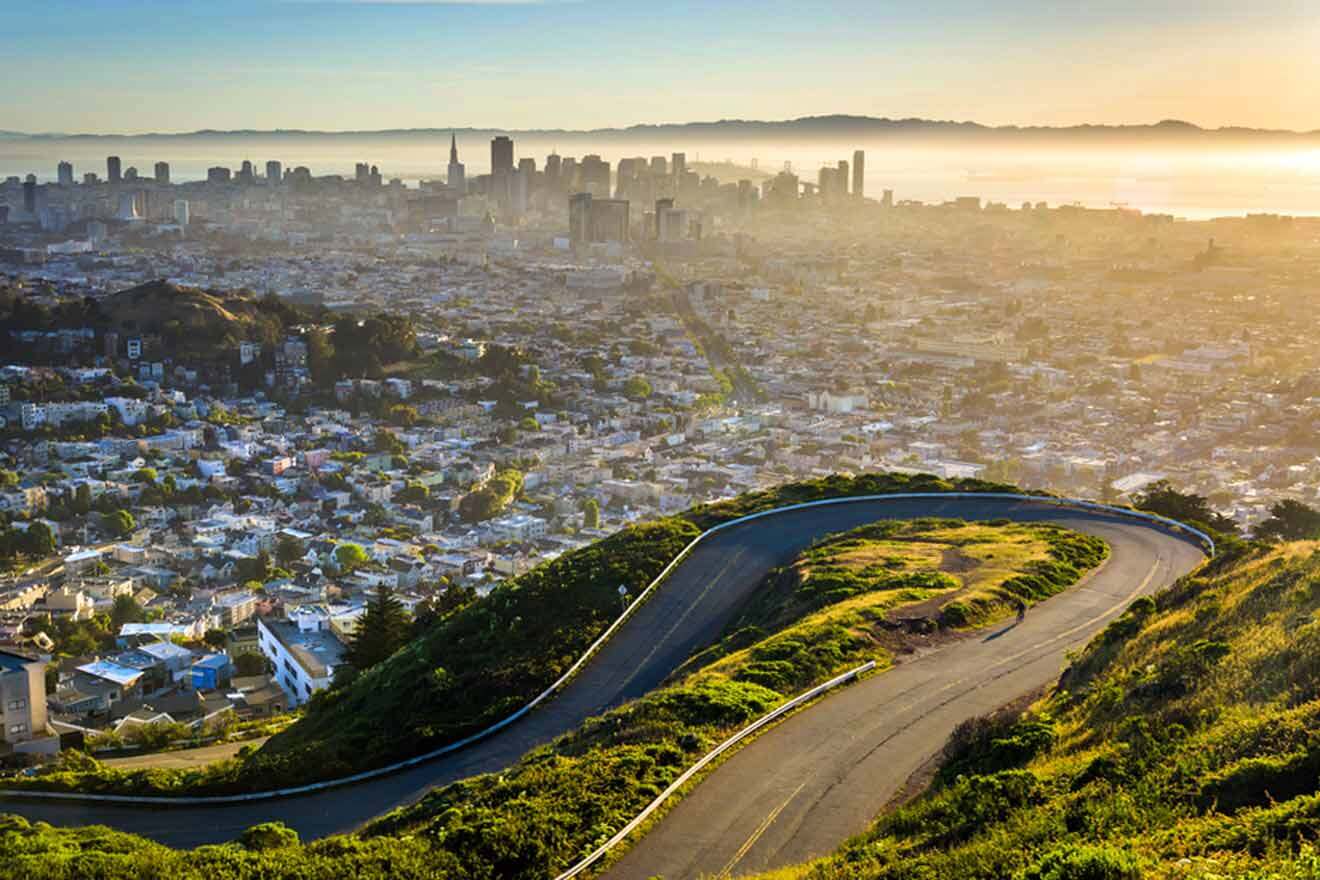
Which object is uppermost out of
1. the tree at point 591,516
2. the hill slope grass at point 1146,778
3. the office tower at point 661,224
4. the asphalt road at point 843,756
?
the office tower at point 661,224

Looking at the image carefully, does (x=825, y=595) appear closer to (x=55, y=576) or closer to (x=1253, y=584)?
(x=1253, y=584)

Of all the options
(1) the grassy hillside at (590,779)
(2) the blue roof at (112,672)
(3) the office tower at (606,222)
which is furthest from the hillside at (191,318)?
(3) the office tower at (606,222)

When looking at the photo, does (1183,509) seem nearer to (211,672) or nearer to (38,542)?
(211,672)

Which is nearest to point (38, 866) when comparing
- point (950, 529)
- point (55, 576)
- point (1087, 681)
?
point (1087, 681)

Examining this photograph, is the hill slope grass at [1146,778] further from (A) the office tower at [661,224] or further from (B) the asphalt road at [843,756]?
(A) the office tower at [661,224]

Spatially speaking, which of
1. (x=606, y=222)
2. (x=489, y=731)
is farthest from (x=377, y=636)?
(x=606, y=222)

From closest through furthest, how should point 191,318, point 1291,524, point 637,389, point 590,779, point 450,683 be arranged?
point 590,779
point 450,683
point 1291,524
point 637,389
point 191,318
